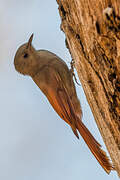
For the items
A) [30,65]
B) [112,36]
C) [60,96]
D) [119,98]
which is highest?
[30,65]

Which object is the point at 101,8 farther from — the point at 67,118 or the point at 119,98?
the point at 67,118

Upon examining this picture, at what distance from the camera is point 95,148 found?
3.56 metres

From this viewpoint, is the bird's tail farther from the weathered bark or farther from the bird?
the weathered bark

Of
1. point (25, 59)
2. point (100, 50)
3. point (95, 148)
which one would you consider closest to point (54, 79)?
point (25, 59)

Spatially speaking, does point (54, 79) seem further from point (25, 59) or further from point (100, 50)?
point (100, 50)

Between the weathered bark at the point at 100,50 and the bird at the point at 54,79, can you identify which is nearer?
the weathered bark at the point at 100,50

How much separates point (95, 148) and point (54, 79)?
162 centimetres

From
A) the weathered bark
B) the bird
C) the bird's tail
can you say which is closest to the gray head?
the bird

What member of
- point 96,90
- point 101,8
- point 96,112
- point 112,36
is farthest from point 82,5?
point 96,112

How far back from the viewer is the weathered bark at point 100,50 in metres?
1.80

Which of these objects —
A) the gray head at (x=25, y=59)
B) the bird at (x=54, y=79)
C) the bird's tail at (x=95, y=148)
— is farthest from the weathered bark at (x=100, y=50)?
the gray head at (x=25, y=59)

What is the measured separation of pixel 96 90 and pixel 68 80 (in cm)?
233

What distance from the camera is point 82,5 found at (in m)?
2.08

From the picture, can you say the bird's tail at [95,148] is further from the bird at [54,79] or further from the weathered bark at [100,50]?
the weathered bark at [100,50]
